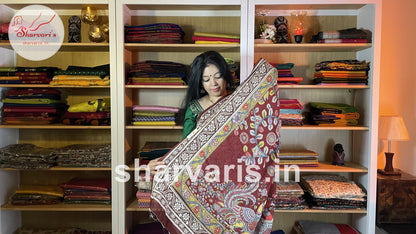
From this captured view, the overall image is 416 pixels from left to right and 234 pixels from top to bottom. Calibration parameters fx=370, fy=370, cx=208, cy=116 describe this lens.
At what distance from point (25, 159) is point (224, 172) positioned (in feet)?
5.71

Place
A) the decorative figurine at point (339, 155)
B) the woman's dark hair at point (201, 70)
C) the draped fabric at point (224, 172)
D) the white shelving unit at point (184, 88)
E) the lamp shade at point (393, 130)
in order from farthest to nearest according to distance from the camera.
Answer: the lamp shade at point (393, 130), the decorative figurine at point (339, 155), the white shelving unit at point (184, 88), the woman's dark hair at point (201, 70), the draped fabric at point (224, 172)

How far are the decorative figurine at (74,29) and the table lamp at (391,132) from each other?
2617 mm

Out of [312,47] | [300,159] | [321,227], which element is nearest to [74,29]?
[312,47]

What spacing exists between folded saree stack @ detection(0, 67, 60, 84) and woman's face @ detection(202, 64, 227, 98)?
1328 millimetres

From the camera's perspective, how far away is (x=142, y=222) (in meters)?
3.20

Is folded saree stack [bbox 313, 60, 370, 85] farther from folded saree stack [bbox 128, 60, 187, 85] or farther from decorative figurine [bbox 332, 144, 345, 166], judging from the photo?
folded saree stack [bbox 128, 60, 187, 85]

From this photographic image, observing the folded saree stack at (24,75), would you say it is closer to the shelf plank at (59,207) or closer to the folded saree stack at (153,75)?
the folded saree stack at (153,75)

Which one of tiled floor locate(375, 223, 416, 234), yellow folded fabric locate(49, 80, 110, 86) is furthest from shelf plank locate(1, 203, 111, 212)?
tiled floor locate(375, 223, 416, 234)

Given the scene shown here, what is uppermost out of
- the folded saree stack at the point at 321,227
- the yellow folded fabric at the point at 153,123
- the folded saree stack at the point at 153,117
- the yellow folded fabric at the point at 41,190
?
the folded saree stack at the point at 153,117

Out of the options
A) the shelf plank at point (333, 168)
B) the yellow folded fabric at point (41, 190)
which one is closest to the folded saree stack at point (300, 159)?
the shelf plank at point (333, 168)

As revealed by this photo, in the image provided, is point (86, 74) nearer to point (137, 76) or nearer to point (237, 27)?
point (137, 76)

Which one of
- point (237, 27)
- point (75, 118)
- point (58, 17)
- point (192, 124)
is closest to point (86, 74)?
point (75, 118)

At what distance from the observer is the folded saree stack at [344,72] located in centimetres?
277

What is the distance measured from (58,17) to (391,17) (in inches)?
117
